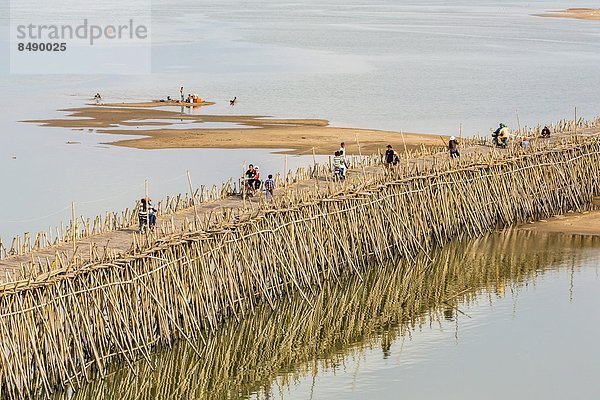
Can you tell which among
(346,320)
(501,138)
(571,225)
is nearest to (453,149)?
(501,138)

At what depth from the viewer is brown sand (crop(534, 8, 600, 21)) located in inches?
5664

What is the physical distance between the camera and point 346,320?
87.3 ft

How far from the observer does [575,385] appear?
885 inches

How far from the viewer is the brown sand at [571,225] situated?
111ft

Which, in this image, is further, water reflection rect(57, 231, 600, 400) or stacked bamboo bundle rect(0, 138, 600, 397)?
water reflection rect(57, 231, 600, 400)

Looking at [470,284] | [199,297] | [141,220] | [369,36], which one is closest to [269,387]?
[199,297]

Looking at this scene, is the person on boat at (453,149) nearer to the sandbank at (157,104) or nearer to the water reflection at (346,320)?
the water reflection at (346,320)

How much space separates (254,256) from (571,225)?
13.1m

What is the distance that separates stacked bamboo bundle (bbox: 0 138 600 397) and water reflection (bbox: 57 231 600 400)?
37cm

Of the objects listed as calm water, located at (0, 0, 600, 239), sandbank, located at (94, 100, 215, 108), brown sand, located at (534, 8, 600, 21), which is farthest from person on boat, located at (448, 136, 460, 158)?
brown sand, located at (534, 8, 600, 21)

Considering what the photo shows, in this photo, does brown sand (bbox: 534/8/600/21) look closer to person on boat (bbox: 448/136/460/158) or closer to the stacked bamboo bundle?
the stacked bamboo bundle

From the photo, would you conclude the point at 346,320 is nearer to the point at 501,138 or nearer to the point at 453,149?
the point at 453,149

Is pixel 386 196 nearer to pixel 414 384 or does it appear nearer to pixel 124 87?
pixel 414 384

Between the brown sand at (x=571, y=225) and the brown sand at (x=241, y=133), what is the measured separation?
10.7 metres
